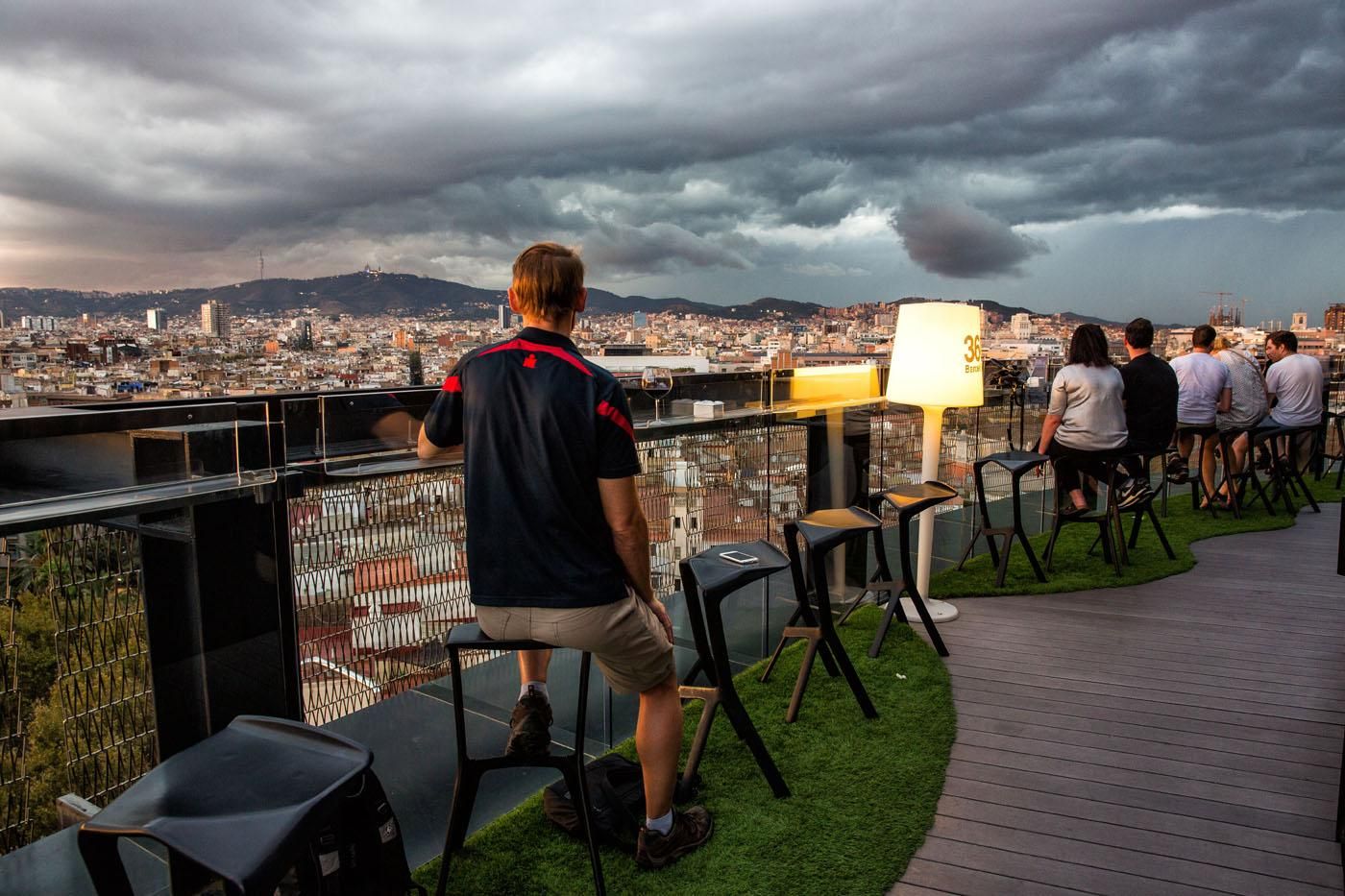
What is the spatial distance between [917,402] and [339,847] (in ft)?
11.1

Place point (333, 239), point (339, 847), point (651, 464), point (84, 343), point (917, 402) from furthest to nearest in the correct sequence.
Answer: point (333, 239), point (84, 343), point (917, 402), point (651, 464), point (339, 847)

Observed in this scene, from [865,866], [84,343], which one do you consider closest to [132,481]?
[865,866]

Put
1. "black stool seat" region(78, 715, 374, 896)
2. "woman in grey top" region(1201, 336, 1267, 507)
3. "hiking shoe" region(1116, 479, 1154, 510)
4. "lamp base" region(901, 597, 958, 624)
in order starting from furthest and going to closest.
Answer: "woman in grey top" region(1201, 336, 1267, 507)
"hiking shoe" region(1116, 479, 1154, 510)
"lamp base" region(901, 597, 958, 624)
"black stool seat" region(78, 715, 374, 896)

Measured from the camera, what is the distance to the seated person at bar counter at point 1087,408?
17.2 feet

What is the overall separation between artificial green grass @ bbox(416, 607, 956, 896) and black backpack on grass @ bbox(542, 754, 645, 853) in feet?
0.13

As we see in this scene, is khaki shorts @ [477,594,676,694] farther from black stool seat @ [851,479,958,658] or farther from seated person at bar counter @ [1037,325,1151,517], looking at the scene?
seated person at bar counter @ [1037,325,1151,517]

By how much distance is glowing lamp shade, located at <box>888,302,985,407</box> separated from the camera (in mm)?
4188

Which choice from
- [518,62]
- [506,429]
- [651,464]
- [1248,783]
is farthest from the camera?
[518,62]

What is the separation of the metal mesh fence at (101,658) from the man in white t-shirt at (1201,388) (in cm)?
781

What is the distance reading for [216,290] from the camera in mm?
10719

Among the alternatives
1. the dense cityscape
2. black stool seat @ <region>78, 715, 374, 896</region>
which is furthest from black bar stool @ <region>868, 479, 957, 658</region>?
black stool seat @ <region>78, 715, 374, 896</region>

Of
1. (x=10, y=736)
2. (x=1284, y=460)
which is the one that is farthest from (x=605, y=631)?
(x=1284, y=460)

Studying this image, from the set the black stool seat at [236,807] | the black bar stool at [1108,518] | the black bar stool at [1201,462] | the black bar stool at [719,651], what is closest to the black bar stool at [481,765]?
the black bar stool at [719,651]

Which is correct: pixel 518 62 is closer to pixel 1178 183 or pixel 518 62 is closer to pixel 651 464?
pixel 651 464
